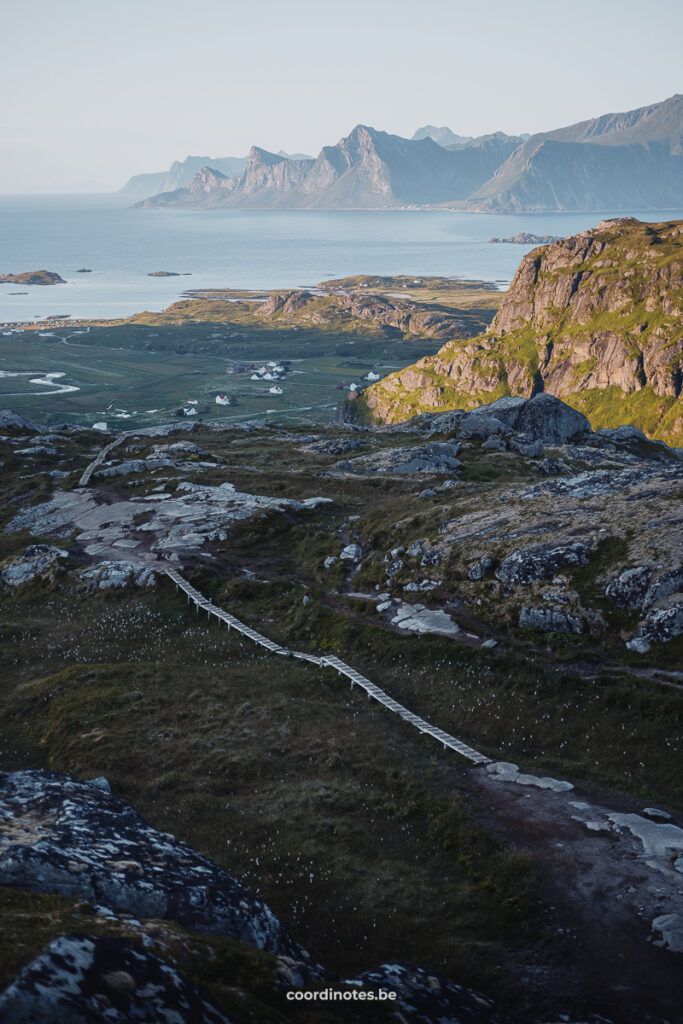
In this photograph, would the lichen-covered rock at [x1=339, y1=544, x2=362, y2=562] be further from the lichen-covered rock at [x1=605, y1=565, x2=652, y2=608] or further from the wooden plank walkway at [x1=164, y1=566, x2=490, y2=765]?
the lichen-covered rock at [x1=605, y1=565, x2=652, y2=608]

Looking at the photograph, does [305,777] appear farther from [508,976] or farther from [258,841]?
[508,976]

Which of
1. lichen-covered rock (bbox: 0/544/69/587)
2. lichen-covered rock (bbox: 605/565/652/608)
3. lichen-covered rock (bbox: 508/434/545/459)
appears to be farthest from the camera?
lichen-covered rock (bbox: 508/434/545/459)

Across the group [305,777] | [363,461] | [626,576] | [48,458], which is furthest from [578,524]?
[48,458]

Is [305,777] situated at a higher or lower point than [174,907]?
lower

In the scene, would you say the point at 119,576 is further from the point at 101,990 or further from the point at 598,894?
the point at 101,990

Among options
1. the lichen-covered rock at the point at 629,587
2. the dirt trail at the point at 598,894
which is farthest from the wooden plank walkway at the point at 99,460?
the dirt trail at the point at 598,894

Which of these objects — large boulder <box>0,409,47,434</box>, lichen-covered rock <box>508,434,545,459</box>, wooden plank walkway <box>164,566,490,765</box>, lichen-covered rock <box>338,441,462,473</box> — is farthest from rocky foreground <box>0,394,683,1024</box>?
large boulder <box>0,409,47,434</box>
